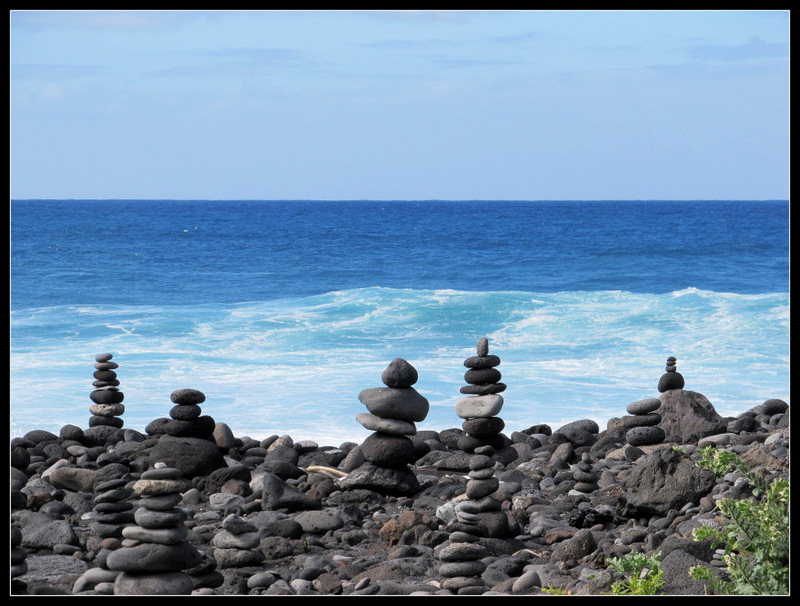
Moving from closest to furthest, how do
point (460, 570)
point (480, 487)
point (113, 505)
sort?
point (460, 570) → point (113, 505) → point (480, 487)

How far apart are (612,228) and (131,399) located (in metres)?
53.5

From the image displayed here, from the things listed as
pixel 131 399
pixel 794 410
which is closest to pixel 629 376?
pixel 131 399

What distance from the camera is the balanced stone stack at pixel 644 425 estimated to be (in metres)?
10.5

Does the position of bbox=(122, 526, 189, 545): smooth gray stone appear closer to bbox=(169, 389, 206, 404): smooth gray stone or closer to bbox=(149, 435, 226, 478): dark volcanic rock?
bbox=(149, 435, 226, 478): dark volcanic rock

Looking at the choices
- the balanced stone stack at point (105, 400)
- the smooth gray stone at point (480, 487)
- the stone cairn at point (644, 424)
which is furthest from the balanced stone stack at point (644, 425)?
the balanced stone stack at point (105, 400)

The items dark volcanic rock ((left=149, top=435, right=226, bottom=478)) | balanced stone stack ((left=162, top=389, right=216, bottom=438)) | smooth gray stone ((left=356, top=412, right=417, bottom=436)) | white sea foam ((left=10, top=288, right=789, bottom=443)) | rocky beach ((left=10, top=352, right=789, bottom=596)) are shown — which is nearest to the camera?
rocky beach ((left=10, top=352, right=789, bottom=596))

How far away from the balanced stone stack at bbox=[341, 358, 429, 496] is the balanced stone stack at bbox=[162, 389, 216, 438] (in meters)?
1.73

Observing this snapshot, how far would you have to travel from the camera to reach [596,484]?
8719 mm

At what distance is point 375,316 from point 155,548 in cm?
2454

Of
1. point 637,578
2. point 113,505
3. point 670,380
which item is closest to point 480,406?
point 670,380

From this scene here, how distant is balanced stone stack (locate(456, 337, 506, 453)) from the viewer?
34.4 ft

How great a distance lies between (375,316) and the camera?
98.4 feet

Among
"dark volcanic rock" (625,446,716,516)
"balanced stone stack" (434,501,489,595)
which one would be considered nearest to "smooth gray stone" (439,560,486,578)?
"balanced stone stack" (434,501,489,595)

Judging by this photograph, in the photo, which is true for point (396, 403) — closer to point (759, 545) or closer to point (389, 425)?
point (389, 425)
